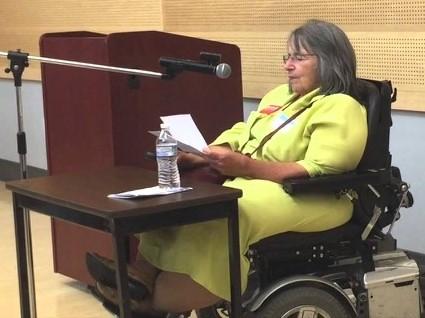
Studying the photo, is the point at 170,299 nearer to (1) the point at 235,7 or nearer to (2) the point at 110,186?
(2) the point at 110,186

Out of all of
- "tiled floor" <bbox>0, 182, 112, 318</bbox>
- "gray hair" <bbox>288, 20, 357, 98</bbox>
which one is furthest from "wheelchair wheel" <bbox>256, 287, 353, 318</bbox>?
"tiled floor" <bbox>0, 182, 112, 318</bbox>

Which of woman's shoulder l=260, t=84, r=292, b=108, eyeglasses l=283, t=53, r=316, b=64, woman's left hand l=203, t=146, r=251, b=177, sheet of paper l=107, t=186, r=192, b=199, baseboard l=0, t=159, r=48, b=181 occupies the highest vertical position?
eyeglasses l=283, t=53, r=316, b=64

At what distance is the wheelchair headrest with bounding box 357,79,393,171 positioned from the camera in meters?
2.60

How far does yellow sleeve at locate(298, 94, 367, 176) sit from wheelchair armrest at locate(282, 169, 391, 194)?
37 millimetres

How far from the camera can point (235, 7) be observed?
4035 millimetres

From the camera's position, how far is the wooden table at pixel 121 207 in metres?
2.16

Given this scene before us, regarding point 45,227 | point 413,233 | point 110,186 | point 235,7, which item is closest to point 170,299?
point 110,186

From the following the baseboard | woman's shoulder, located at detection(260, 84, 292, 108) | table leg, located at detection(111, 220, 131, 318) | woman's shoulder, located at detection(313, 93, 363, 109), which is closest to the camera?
table leg, located at detection(111, 220, 131, 318)

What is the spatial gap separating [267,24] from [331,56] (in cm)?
124

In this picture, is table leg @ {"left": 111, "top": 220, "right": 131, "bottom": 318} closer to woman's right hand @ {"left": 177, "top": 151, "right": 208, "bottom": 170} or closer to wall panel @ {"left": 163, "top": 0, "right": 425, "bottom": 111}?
woman's right hand @ {"left": 177, "top": 151, "right": 208, "bottom": 170}

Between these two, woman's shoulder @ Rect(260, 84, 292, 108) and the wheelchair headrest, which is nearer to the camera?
the wheelchair headrest

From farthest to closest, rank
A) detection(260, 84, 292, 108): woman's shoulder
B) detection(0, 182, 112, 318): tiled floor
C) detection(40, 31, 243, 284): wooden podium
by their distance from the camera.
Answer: detection(0, 182, 112, 318): tiled floor < detection(40, 31, 243, 284): wooden podium < detection(260, 84, 292, 108): woman's shoulder

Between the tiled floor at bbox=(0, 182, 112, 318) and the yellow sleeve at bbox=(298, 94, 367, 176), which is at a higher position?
the yellow sleeve at bbox=(298, 94, 367, 176)

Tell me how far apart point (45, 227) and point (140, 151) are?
5.53 ft
